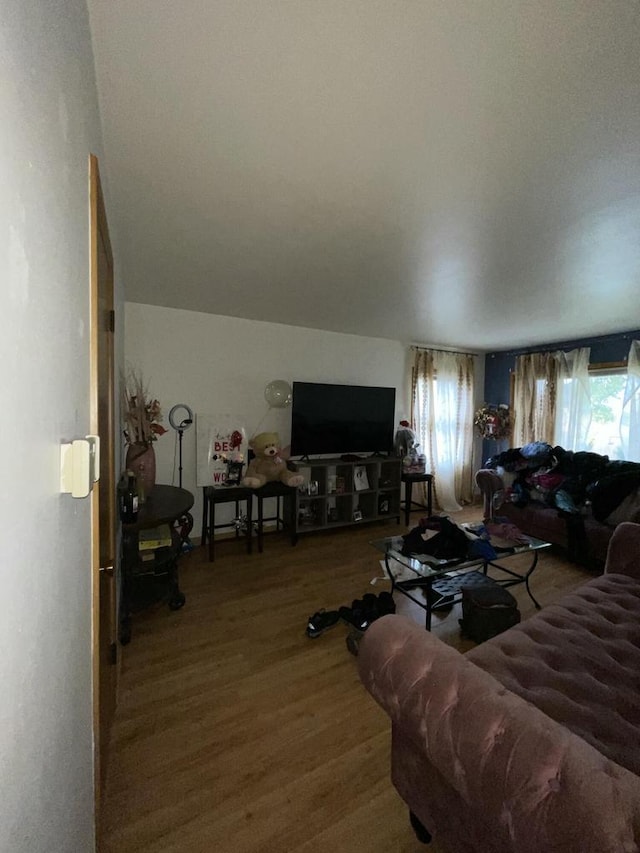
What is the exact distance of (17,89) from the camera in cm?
41

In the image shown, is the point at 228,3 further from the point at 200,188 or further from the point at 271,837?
the point at 271,837

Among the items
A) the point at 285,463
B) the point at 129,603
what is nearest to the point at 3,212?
the point at 129,603

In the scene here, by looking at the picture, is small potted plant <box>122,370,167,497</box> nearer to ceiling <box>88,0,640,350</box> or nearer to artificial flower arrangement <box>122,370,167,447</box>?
artificial flower arrangement <box>122,370,167,447</box>

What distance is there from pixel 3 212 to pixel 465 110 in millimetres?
1271

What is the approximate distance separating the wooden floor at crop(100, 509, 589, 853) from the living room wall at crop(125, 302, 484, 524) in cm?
→ 163

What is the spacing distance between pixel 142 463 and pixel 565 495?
385cm

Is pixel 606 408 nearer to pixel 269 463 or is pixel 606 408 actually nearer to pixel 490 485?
pixel 490 485

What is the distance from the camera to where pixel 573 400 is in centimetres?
459

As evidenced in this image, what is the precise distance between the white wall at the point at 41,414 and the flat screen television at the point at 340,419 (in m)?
3.17

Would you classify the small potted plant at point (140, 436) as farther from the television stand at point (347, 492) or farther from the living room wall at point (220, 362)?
the television stand at point (347, 492)

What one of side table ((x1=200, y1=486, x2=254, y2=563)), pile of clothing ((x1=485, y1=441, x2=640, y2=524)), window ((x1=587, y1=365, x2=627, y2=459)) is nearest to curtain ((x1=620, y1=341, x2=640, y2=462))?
window ((x1=587, y1=365, x2=627, y2=459))

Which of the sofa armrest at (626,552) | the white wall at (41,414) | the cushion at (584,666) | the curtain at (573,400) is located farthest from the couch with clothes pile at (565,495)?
the white wall at (41,414)

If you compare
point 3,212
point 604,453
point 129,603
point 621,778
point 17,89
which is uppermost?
point 17,89

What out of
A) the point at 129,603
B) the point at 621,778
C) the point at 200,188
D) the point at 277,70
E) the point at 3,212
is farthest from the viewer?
the point at 129,603
